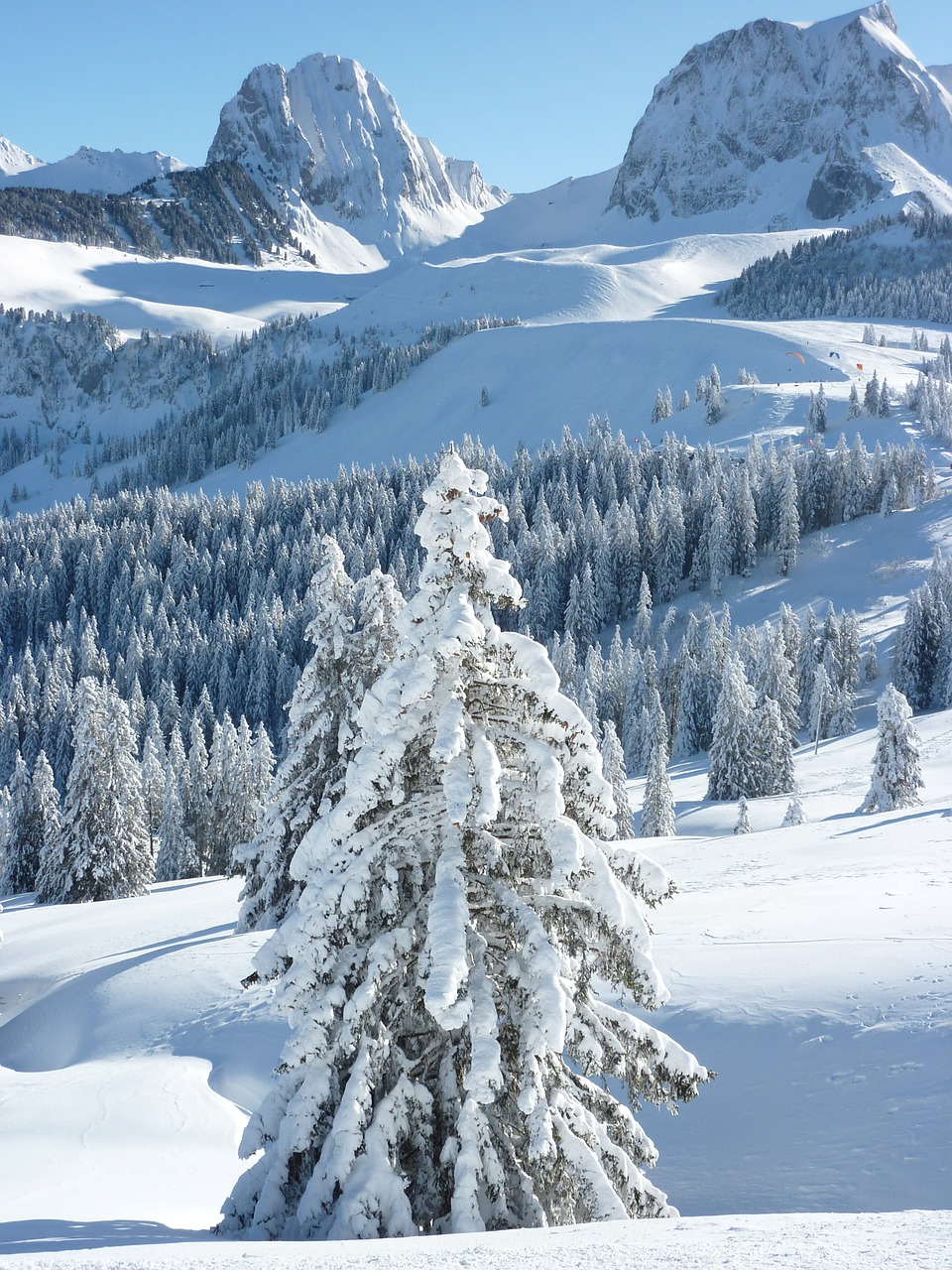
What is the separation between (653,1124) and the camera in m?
11.4

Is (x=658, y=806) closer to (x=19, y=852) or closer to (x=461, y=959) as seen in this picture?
(x=19, y=852)

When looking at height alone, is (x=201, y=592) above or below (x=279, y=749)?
above

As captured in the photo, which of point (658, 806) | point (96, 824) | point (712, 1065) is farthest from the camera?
point (658, 806)

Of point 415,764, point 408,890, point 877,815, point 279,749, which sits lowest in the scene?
point 279,749

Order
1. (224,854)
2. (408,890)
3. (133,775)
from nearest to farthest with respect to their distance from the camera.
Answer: (408,890) → (133,775) → (224,854)

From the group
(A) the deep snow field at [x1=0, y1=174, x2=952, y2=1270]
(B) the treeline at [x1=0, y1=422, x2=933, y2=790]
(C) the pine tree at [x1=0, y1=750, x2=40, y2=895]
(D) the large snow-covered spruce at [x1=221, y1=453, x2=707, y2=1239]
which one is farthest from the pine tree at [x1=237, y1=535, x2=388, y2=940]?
(B) the treeline at [x1=0, y1=422, x2=933, y2=790]

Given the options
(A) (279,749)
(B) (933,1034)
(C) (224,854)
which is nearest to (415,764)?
(B) (933,1034)

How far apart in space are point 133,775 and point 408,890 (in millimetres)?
34796

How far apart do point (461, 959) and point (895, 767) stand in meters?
33.2

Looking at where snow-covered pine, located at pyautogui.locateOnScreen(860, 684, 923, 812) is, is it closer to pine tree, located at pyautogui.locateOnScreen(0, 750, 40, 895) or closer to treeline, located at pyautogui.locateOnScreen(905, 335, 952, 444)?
pine tree, located at pyautogui.locateOnScreen(0, 750, 40, 895)

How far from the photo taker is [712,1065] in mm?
11789

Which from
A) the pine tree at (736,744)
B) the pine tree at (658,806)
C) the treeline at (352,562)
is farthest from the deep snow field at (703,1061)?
the treeline at (352,562)

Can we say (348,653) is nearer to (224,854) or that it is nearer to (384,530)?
(224,854)

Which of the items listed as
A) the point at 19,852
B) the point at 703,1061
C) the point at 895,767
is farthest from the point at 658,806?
the point at 703,1061
